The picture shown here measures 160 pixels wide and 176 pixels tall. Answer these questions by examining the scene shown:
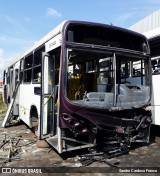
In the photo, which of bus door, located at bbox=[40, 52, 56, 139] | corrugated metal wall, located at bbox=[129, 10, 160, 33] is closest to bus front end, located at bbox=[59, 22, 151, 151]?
bus door, located at bbox=[40, 52, 56, 139]

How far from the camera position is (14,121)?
11023 millimetres

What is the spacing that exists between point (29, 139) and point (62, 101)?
3140 millimetres

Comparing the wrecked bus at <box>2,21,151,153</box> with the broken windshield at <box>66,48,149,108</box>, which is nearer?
the wrecked bus at <box>2,21,151,153</box>

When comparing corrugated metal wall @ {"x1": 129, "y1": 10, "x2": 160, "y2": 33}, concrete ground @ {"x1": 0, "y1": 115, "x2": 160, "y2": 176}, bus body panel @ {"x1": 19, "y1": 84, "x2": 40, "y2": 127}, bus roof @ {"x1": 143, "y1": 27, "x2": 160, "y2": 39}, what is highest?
corrugated metal wall @ {"x1": 129, "y1": 10, "x2": 160, "y2": 33}

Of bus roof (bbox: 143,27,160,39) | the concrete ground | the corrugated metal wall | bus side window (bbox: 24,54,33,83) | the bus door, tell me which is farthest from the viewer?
the corrugated metal wall

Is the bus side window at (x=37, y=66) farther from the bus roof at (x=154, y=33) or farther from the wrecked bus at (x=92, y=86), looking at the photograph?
the bus roof at (x=154, y=33)

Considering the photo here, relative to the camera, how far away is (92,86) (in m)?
6.52

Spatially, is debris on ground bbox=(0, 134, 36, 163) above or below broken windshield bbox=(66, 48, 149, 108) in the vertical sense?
below

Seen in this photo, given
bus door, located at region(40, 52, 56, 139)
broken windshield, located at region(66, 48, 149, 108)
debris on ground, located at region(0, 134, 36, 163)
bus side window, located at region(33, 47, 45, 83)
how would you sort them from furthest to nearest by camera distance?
bus side window, located at region(33, 47, 45, 83)
bus door, located at region(40, 52, 56, 139)
debris on ground, located at region(0, 134, 36, 163)
broken windshield, located at region(66, 48, 149, 108)

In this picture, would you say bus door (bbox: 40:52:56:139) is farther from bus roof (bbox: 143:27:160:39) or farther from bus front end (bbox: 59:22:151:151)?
bus roof (bbox: 143:27:160:39)

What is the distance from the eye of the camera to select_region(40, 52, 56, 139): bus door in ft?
20.1

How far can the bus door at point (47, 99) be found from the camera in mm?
6129

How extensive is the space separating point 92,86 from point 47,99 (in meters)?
1.19

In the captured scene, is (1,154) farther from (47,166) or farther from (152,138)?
(152,138)
